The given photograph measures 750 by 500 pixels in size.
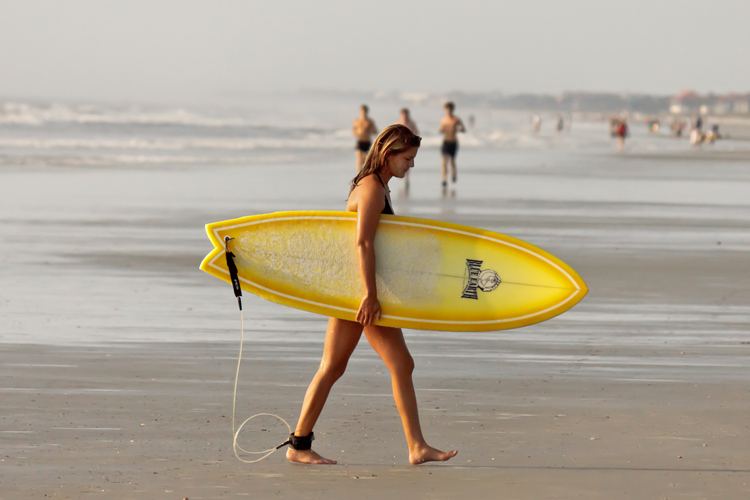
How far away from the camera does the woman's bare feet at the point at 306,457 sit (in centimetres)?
417

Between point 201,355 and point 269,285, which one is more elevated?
point 269,285

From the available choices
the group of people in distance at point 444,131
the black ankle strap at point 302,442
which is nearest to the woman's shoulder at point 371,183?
the black ankle strap at point 302,442

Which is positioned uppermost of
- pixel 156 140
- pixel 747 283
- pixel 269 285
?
pixel 269 285

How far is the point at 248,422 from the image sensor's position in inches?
188

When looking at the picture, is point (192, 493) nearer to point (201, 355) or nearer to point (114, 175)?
point (201, 355)

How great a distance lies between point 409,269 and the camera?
445cm

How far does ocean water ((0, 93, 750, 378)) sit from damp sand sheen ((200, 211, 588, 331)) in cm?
147

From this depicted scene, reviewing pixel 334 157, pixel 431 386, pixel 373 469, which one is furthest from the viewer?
pixel 334 157

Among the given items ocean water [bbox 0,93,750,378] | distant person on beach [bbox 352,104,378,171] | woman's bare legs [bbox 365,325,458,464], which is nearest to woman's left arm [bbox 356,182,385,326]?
woman's bare legs [bbox 365,325,458,464]

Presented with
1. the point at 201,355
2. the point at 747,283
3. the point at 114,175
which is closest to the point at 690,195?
the point at 747,283

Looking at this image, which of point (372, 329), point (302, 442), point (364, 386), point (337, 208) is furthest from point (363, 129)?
point (302, 442)

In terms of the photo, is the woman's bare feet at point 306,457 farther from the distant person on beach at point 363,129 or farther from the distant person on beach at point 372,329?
the distant person on beach at point 363,129

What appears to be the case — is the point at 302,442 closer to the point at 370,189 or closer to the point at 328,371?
the point at 328,371

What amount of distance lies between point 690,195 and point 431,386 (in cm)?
1494
